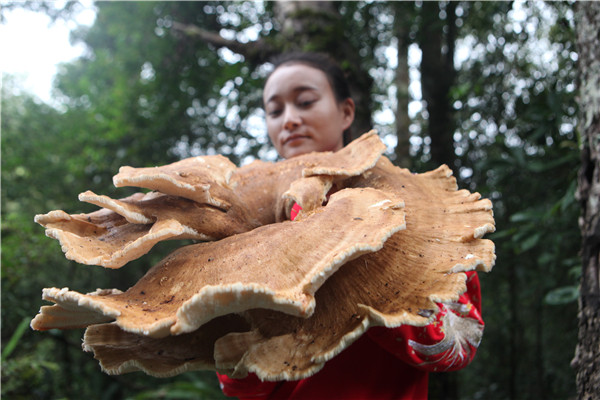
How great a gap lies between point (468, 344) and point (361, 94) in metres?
2.47

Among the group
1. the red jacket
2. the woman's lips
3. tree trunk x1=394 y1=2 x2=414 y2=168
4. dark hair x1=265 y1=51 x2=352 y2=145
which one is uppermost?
tree trunk x1=394 y1=2 x2=414 y2=168

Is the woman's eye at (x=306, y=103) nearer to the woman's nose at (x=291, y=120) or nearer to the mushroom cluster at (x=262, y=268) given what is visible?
the woman's nose at (x=291, y=120)

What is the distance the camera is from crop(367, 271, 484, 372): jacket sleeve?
48.4 inches

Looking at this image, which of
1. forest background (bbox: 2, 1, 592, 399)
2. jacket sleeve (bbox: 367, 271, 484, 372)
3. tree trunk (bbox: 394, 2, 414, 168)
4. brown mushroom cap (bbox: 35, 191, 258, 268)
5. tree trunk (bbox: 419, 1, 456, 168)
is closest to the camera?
brown mushroom cap (bbox: 35, 191, 258, 268)

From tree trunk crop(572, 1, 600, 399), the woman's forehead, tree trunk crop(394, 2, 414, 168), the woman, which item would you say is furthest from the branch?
tree trunk crop(572, 1, 600, 399)

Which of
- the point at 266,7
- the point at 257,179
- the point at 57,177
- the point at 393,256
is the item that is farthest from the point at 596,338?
the point at 57,177

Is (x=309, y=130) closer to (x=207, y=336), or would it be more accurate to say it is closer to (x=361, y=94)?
(x=207, y=336)

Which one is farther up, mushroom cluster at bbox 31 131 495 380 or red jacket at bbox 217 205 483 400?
mushroom cluster at bbox 31 131 495 380

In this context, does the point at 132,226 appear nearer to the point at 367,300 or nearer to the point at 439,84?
the point at 367,300

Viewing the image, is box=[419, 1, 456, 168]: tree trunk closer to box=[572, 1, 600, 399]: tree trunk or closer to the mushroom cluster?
box=[572, 1, 600, 399]: tree trunk

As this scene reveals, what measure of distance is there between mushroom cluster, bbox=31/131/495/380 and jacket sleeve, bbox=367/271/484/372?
249 millimetres

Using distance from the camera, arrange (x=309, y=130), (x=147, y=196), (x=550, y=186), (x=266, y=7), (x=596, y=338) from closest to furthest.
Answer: (x=147, y=196)
(x=596, y=338)
(x=309, y=130)
(x=550, y=186)
(x=266, y=7)

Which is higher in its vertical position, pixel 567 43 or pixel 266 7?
pixel 266 7

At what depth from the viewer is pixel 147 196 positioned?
4.20 ft
